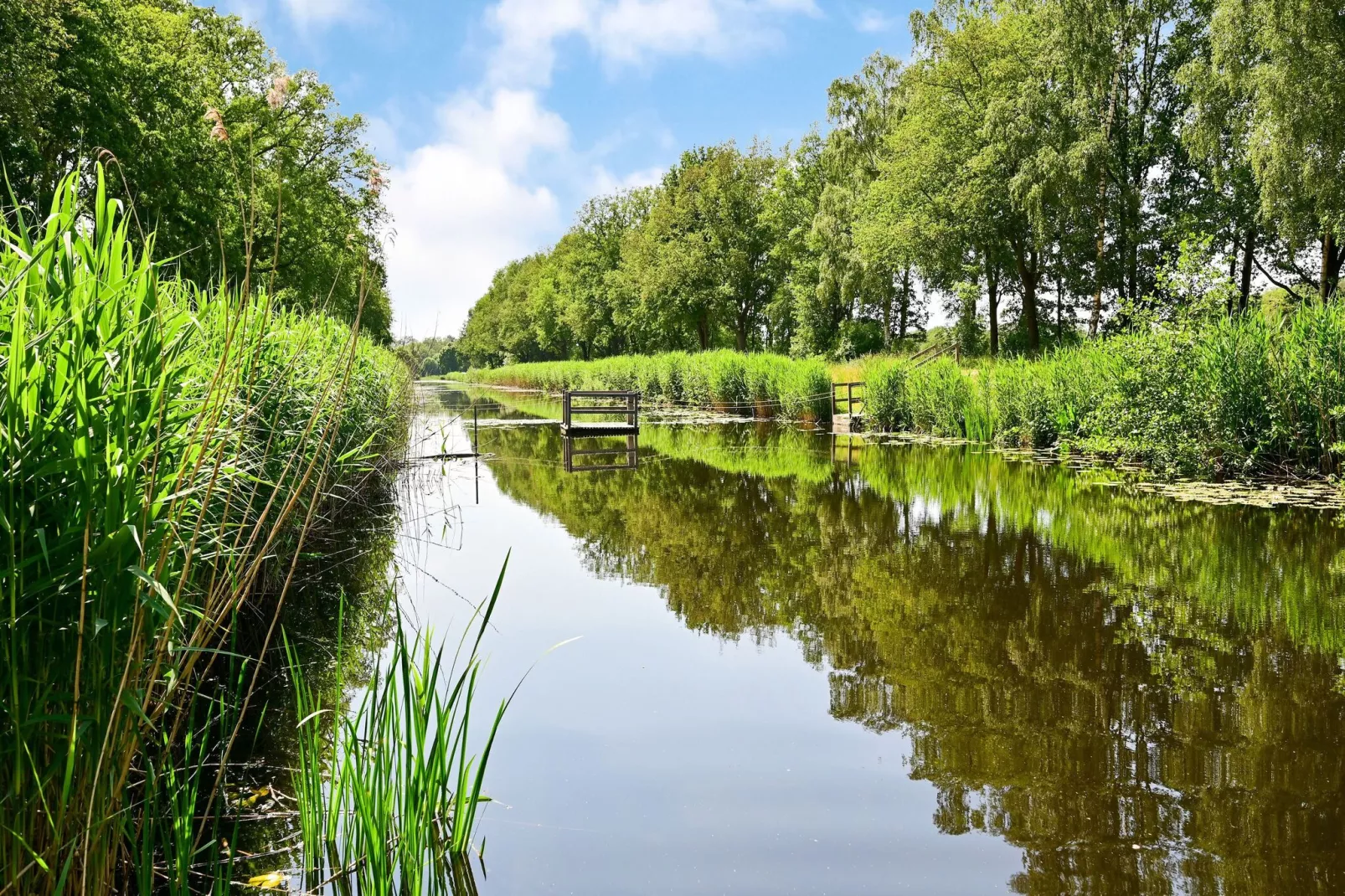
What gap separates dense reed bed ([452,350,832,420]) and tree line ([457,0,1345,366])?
192 inches

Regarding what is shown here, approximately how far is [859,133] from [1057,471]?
26.2 meters

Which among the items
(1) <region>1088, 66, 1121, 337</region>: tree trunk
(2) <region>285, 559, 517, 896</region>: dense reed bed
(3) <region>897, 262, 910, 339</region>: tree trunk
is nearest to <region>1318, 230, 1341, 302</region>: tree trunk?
(1) <region>1088, 66, 1121, 337</region>: tree trunk

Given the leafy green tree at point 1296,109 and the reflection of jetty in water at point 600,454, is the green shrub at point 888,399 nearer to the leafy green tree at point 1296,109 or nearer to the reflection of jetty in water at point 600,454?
the reflection of jetty in water at point 600,454

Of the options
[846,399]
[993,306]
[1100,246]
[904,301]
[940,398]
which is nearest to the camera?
[940,398]

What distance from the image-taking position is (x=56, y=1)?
49.9 feet

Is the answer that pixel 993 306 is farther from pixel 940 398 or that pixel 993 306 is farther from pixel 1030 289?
pixel 940 398

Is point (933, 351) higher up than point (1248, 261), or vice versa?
point (1248, 261)

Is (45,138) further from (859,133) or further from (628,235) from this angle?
(628,235)

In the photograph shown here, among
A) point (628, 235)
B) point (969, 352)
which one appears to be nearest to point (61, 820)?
point (969, 352)

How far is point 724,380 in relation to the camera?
2889 cm

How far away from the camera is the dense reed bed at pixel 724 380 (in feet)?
79.6

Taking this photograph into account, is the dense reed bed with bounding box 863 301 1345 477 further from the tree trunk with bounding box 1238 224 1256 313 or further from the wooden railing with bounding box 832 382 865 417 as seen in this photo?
the tree trunk with bounding box 1238 224 1256 313

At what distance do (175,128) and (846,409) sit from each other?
16.4 metres

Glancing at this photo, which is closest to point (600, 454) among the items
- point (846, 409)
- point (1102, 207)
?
point (846, 409)
